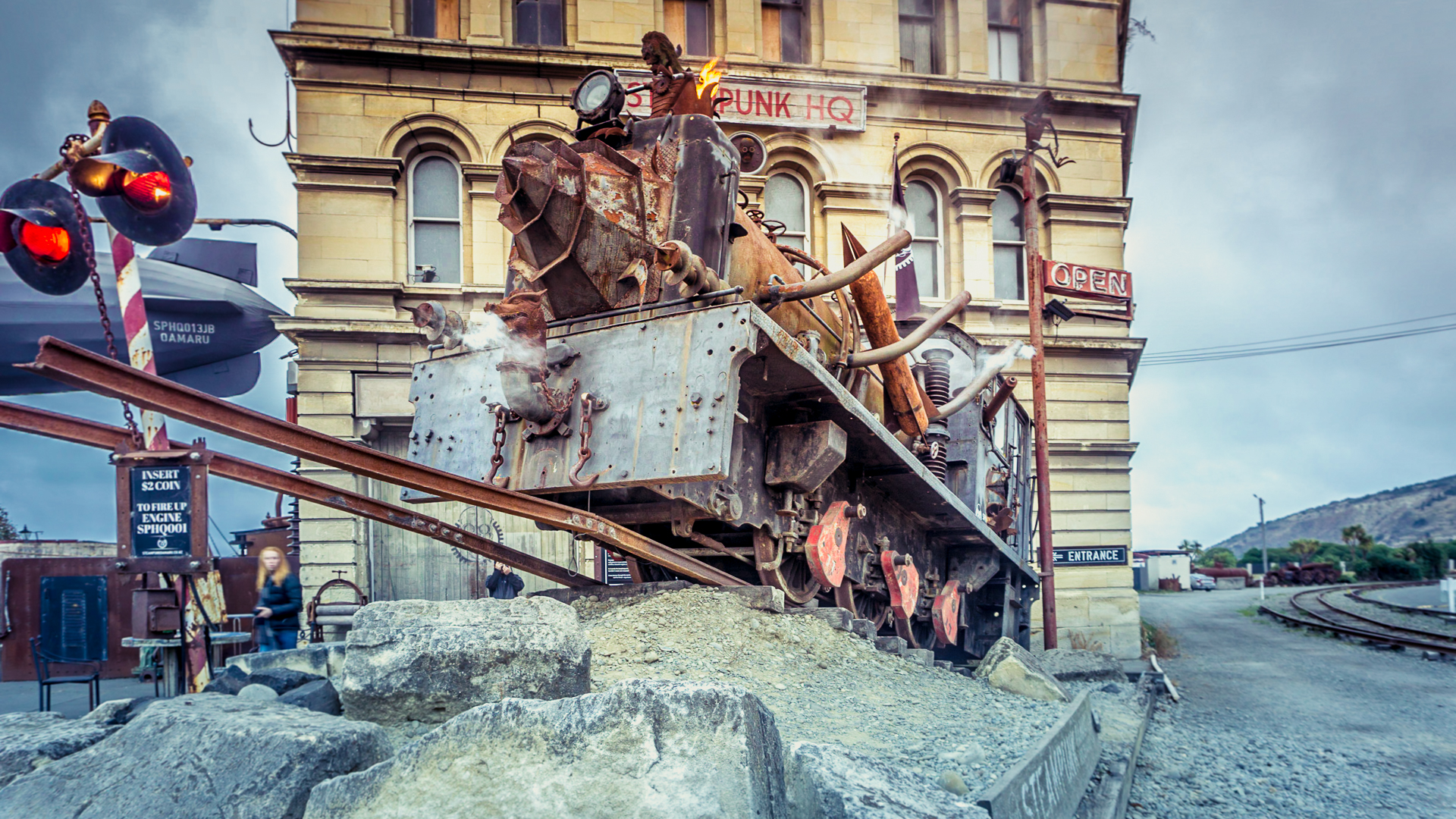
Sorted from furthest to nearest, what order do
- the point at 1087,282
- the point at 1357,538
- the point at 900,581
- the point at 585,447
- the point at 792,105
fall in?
the point at 1357,538 → the point at 792,105 → the point at 1087,282 → the point at 900,581 → the point at 585,447

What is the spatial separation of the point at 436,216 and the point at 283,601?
788 cm

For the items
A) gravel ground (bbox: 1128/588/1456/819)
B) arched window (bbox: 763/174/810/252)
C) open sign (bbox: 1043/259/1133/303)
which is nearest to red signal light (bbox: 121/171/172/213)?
gravel ground (bbox: 1128/588/1456/819)

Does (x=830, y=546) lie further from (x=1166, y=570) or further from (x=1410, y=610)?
(x=1166, y=570)

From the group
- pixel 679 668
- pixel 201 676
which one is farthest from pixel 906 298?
pixel 201 676

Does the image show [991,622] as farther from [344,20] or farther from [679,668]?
[344,20]

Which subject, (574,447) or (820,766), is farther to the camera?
(574,447)

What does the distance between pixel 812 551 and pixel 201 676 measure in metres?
3.49

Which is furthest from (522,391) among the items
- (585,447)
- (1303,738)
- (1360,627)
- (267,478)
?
(1360,627)

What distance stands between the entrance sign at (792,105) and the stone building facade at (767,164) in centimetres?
4

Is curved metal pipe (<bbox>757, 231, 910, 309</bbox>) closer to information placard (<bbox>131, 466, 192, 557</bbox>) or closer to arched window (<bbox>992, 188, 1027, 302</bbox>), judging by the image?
information placard (<bbox>131, 466, 192, 557</bbox>)

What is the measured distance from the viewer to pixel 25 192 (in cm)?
483

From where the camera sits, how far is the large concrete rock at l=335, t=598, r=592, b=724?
3432 mm

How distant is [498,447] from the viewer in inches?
213

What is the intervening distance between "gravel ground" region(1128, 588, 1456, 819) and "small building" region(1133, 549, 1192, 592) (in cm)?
2734
